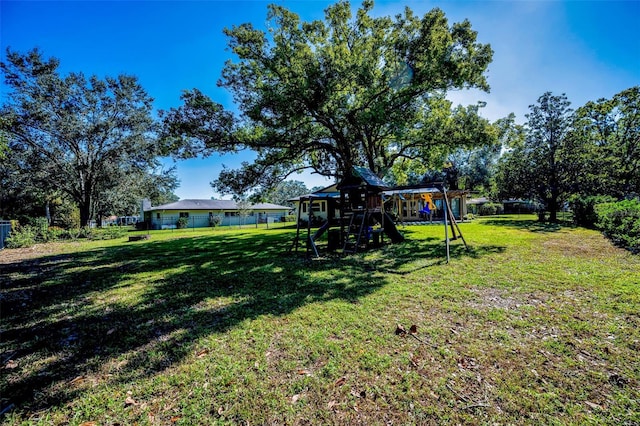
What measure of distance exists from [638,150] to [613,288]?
89.2 ft

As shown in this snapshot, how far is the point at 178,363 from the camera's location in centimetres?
312

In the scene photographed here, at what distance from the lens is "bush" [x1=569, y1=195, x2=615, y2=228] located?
1535cm

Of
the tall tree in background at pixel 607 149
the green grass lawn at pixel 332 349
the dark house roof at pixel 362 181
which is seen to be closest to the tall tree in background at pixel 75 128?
the dark house roof at pixel 362 181

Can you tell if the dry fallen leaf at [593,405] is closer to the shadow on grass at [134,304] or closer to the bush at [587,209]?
the shadow on grass at [134,304]

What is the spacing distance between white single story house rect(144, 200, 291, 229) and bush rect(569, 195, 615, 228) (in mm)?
28513

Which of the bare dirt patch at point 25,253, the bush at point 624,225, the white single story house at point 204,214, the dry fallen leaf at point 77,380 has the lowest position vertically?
the dry fallen leaf at point 77,380

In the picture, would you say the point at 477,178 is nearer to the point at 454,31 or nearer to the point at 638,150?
the point at 638,150

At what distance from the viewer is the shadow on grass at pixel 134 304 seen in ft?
10.1

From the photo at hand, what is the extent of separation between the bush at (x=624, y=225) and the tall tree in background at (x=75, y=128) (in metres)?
26.5

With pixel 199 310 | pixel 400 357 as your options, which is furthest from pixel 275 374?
pixel 199 310

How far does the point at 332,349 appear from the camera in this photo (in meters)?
3.30

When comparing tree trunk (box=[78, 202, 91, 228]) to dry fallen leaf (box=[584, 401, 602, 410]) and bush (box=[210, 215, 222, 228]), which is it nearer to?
bush (box=[210, 215, 222, 228])

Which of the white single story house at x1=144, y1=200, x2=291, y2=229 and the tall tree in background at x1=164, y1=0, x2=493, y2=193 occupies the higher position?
the tall tree in background at x1=164, y1=0, x2=493, y2=193

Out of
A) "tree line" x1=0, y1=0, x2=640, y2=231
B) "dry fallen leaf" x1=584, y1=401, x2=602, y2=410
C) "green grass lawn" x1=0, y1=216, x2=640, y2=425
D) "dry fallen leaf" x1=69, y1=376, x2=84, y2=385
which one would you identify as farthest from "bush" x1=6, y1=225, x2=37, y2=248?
"dry fallen leaf" x1=584, y1=401, x2=602, y2=410
